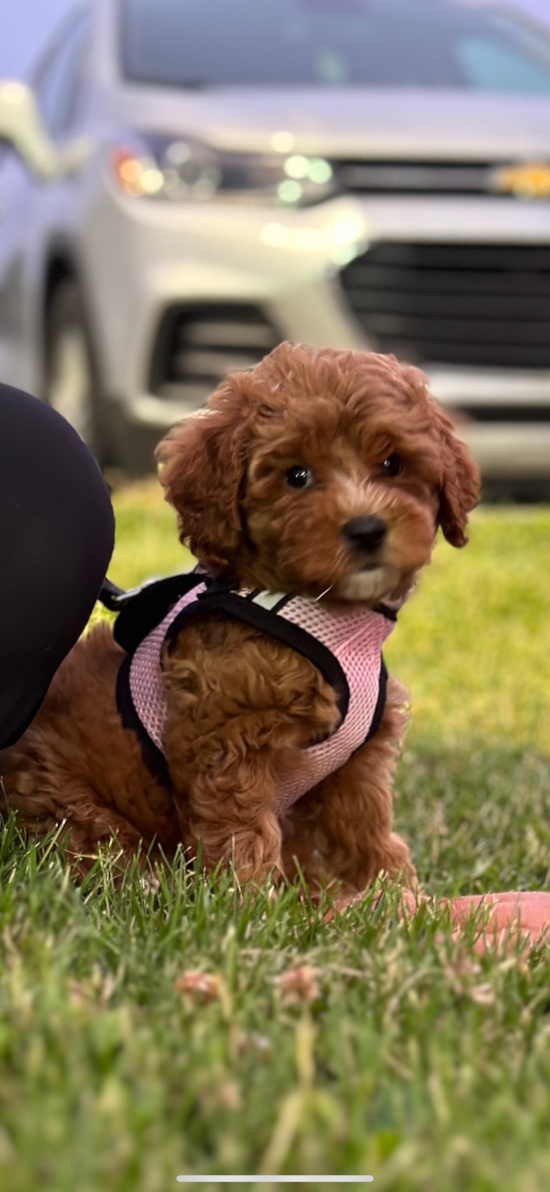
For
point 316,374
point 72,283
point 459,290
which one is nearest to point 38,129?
point 72,283

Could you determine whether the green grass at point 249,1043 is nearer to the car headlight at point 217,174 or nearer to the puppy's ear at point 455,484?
the puppy's ear at point 455,484

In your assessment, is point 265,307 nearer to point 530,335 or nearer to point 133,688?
point 530,335

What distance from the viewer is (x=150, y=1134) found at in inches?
68.9

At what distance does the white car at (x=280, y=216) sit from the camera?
832 centimetres

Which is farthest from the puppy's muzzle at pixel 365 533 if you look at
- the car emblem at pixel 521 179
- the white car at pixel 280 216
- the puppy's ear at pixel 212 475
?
the car emblem at pixel 521 179

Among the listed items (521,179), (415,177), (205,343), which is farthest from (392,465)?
(521,179)

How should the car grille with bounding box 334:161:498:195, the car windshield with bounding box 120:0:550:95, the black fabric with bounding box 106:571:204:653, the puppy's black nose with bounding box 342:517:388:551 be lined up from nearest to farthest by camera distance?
the puppy's black nose with bounding box 342:517:388:551
the black fabric with bounding box 106:571:204:653
the car grille with bounding box 334:161:498:195
the car windshield with bounding box 120:0:550:95

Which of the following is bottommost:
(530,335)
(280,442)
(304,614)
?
(530,335)

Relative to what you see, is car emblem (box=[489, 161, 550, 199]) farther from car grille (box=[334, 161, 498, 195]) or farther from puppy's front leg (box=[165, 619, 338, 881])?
puppy's front leg (box=[165, 619, 338, 881])

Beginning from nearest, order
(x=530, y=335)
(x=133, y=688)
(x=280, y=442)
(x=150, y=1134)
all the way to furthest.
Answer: (x=150, y=1134)
(x=280, y=442)
(x=133, y=688)
(x=530, y=335)

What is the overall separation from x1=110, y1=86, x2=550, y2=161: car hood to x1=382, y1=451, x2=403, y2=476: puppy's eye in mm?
5762

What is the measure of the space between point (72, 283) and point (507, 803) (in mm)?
5880

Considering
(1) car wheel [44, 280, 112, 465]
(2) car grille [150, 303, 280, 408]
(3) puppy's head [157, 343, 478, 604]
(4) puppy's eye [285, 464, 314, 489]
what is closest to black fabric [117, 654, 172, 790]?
(3) puppy's head [157, 343, 478, 604]

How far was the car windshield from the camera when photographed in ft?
29.8
